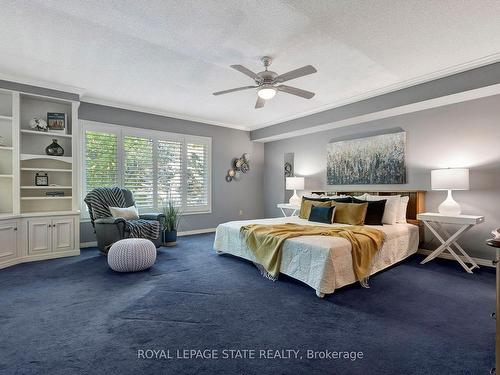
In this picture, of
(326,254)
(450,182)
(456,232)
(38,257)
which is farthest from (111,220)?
(456,232)

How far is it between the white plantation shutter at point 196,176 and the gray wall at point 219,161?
0.68 ft

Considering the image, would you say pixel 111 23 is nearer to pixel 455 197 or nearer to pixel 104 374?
pixel 104 374

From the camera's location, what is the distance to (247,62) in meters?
3.30

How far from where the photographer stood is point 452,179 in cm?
356

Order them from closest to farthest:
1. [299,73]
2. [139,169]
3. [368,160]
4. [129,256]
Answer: [299,73]
[129,256]
[368,160]
[139,169]

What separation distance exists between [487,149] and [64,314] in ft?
17.2

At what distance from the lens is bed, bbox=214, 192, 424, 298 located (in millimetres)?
2662

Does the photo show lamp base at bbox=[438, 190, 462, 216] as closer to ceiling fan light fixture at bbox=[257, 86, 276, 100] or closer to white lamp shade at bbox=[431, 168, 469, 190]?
A: white lamp shade at bbox=[431, 168, 469, 190]

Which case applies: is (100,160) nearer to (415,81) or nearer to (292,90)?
(292,90)

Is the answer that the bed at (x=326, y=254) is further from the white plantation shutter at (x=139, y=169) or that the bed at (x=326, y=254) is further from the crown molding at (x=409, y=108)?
the white plantation shutter at (x=139, y=169)

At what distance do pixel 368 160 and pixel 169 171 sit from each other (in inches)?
155

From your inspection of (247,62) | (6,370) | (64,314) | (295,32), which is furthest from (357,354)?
(247,62)

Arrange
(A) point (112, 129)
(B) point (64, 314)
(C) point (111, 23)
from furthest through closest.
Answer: (A) point (112, 129)
(C) point (111, 23)
(B) point (64, 314)

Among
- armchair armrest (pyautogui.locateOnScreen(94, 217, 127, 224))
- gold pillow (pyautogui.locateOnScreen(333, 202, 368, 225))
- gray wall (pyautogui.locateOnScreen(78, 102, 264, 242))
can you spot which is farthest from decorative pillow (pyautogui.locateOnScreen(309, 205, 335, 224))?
armchair armrest (pyautogui.locateOnScreen(94, 217, 127, 224))
